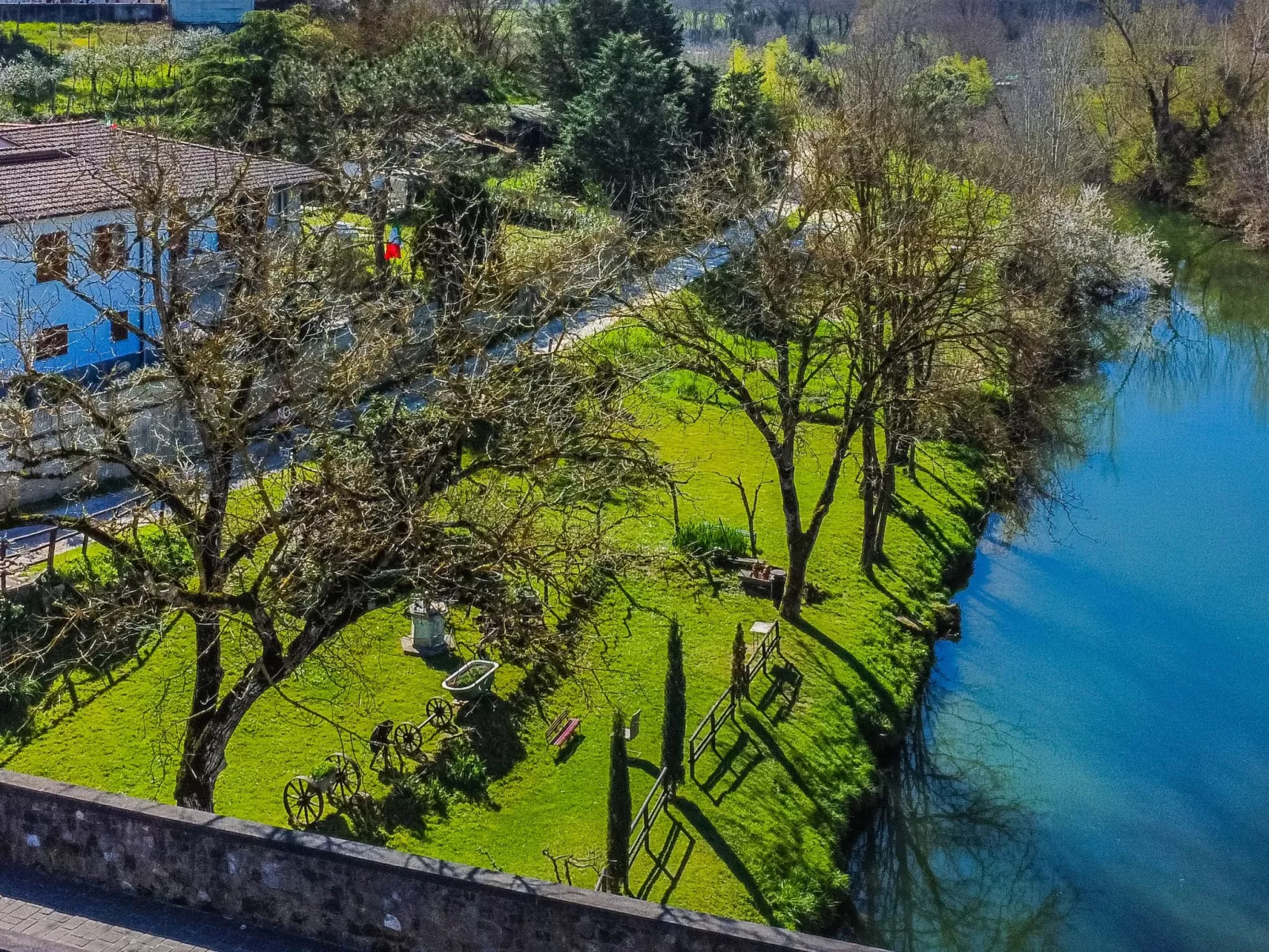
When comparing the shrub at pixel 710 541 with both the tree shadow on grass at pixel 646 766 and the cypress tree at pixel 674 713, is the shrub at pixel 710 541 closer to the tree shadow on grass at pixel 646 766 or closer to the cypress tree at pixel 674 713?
the tree shadow on grass at pixel 646 766

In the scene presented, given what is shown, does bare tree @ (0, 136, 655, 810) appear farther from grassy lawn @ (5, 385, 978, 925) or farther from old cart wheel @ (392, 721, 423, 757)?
old cart wheel @ (392, 721, 423, 757)

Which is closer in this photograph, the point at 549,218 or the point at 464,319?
the point at 464,319

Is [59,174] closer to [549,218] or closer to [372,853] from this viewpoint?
[549,218]

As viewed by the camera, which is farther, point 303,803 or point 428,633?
point 428,633

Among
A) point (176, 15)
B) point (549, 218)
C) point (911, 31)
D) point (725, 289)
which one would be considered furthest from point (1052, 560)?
point (911, 31)

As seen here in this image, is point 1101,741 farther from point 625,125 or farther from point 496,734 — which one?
point 625,125

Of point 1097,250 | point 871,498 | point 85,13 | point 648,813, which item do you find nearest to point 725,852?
point 648,813
